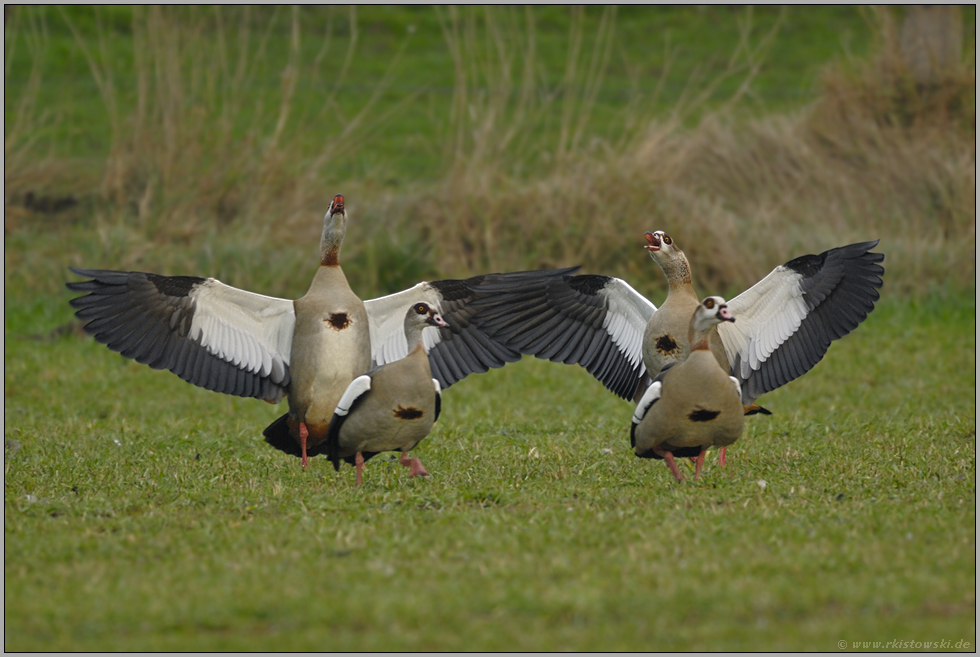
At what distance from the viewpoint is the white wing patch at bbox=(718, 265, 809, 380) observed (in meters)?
6.89

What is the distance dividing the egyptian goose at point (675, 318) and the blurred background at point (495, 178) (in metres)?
5.71

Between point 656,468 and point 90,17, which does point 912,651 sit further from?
point 90,17

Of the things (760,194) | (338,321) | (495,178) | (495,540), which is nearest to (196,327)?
(338,321)

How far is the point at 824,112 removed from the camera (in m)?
15.5

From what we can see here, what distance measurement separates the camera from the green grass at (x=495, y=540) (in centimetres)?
391

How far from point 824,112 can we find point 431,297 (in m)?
9.92

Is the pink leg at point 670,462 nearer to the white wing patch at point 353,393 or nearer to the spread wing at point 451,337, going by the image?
the spread wing at point 451,337

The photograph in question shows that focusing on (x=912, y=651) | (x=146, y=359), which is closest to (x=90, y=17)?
(x=146, y=359)

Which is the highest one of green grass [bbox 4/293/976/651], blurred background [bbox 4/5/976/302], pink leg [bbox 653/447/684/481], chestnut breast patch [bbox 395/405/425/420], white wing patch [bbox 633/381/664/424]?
blurred background [bbox 4/5/976/302]

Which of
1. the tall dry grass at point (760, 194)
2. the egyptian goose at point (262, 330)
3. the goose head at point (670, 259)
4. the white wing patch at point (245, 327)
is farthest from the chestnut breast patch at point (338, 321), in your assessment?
the tall dry grass at point (760, 194)

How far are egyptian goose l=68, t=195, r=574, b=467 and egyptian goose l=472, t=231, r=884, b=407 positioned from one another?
1.10 feet

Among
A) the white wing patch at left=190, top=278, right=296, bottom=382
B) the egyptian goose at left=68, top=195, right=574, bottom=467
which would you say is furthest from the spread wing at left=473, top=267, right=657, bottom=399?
the white wing patch at left=190, top=278, right=296, bottom=382

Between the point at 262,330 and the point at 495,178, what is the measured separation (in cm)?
700

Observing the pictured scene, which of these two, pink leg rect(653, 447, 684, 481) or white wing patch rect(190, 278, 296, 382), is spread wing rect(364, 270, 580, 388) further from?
pink leg rect(653, 447, 684, 481)
